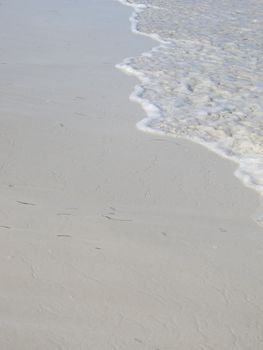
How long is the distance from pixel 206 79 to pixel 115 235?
449cm

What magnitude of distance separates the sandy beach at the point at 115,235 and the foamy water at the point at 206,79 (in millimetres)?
247

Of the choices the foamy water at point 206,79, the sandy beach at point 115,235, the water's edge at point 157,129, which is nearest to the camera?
the sandy beach at point 115,235

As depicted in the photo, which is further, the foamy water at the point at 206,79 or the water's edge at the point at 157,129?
the foamy water at the point at 206,79

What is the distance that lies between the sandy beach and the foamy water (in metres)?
0.25

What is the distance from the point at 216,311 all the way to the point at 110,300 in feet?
1.56

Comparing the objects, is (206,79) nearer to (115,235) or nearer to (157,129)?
(157,129)

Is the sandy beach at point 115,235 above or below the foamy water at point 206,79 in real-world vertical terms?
above

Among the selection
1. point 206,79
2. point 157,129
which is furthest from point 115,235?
point 206,79

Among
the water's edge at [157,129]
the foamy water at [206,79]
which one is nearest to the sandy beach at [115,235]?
the water's edge at [157,129]

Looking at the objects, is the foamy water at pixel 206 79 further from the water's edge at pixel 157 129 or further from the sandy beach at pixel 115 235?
the sandy beach at pixel 115 235

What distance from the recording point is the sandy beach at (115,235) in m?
2.80

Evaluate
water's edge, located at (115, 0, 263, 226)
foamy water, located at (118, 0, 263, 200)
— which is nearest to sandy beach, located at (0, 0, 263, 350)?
water's edge, located at (115, 0, 263, 226)

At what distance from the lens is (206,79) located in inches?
305

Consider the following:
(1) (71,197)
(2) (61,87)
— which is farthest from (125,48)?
(1) (71,197)
